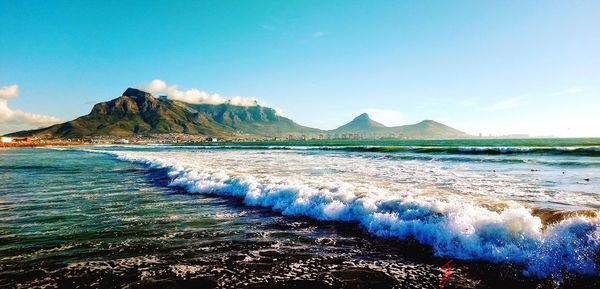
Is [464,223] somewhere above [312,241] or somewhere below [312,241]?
above

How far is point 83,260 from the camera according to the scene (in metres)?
8.53

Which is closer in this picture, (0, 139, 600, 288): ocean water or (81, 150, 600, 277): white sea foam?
(0, 139, 600, 288): ocean water

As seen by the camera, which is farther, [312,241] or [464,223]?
[312,241]

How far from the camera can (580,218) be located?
8.07m

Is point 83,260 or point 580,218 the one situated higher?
point 580,218

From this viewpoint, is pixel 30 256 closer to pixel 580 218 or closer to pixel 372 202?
pixel 372 202

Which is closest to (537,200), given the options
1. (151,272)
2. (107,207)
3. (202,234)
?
(202,234)

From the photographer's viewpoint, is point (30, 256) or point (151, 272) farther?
point (30, 256)

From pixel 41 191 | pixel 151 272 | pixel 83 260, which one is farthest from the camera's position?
pixel 41 191

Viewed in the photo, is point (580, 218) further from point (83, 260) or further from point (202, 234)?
point (83, 260)

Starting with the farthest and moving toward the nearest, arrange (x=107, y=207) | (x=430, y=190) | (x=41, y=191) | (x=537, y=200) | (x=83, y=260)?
(x=41, y=191), (x=430, y=190), (x=107, y=207), (x=537, y=200), (x=83, y=260)

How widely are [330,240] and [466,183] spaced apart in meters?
12.0

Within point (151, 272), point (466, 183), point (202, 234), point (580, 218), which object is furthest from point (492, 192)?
point (151, 272)

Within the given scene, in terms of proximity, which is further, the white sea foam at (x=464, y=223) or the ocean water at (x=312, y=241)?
the white sea foam at (x=464, y=223)
